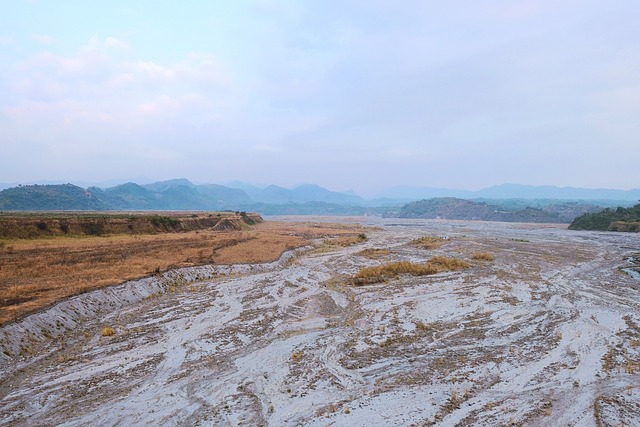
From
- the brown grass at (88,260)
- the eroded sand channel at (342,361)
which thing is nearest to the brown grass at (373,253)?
the brown grass at (88,260)

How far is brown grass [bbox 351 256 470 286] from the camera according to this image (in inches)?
1155

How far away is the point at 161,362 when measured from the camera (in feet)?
45.8

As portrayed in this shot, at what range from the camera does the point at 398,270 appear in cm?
3219

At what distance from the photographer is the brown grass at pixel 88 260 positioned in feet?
64.0

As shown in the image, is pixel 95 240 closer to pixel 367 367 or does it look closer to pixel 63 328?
pixel 63 328

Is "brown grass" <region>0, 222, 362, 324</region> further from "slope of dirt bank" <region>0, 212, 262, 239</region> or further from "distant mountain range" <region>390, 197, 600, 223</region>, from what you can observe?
"distant mountain range" <region>390, 197, 600, 223</region>

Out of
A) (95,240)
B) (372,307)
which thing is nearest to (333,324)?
(372,307)

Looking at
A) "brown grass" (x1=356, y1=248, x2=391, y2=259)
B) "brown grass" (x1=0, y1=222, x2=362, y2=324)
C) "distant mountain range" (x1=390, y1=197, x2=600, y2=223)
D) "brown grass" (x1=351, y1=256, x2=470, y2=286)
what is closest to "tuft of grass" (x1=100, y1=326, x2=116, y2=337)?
"brown grass" (x1=0, y1=222, x2=362, y2=324)

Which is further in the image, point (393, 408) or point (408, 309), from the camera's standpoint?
point (408, 309)

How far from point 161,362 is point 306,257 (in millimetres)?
29675

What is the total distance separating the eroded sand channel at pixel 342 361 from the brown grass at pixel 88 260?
292cm

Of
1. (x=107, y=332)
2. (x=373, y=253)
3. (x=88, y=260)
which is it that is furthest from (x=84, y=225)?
(x=373, y=253)

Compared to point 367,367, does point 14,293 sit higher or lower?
higher

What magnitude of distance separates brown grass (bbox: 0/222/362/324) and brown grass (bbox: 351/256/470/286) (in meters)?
11.4
